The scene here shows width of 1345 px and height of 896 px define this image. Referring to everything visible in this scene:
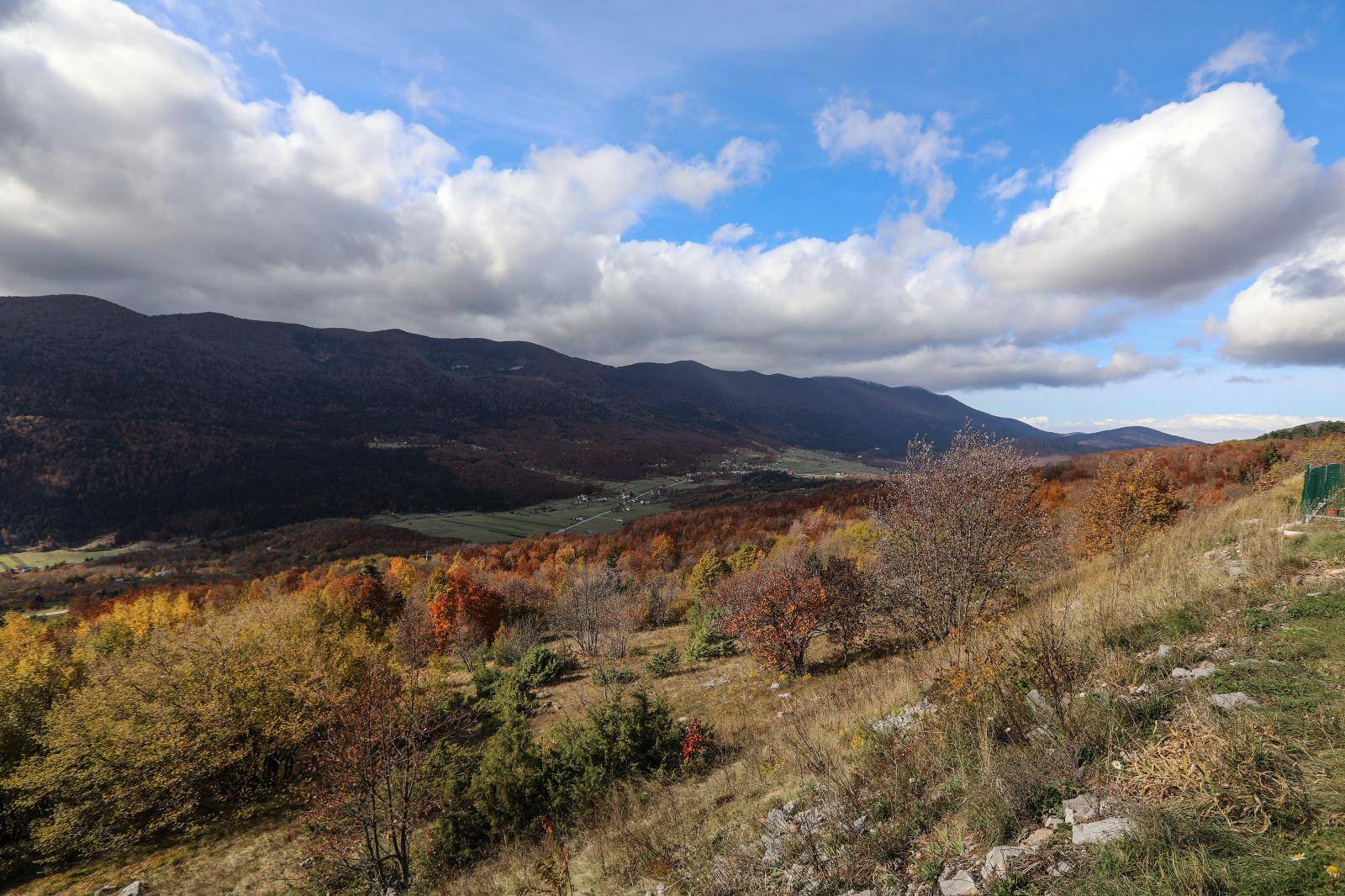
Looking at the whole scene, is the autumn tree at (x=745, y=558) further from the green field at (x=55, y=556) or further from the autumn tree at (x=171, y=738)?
the green field at (x=55, y=556)

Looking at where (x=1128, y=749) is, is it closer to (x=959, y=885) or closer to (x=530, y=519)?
(x=959, y=885)

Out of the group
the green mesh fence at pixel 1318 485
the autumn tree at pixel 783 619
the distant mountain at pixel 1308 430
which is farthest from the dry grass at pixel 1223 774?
the distant mountain at pixel 1308 430

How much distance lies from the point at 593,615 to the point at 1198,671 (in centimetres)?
3981

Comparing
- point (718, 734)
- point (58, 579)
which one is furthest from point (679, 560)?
point (58, 579)

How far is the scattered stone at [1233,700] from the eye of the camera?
5.38m

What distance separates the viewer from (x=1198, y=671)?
6.57m

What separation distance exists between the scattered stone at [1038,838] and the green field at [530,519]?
124 metres

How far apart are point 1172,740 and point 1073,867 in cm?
176

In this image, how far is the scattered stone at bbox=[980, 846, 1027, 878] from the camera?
172 inches

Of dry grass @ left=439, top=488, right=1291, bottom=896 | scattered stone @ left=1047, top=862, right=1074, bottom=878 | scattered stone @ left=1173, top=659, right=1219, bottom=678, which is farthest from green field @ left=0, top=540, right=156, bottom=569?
scattered stone @ left=1173, top=659, right=1219, bottom=678

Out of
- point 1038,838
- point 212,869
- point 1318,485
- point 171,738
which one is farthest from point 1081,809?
point 171,738

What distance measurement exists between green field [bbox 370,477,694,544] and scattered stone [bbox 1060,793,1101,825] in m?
124

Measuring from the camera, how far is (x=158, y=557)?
130 metres

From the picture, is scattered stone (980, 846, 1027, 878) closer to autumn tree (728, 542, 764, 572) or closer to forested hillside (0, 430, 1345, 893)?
forested hillside (0, 430, 1345, 893)
